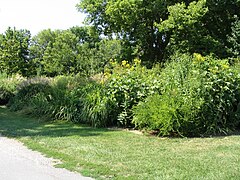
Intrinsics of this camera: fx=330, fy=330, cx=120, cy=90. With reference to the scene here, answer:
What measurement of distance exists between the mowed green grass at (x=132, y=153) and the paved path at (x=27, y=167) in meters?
0.22

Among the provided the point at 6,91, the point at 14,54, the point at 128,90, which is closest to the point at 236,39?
the point at 6,91

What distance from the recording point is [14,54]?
44781 millimetres

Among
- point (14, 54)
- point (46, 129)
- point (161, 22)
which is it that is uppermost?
point (14, 54)

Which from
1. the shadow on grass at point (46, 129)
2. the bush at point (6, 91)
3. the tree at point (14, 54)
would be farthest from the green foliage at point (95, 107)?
the tree at point (14, 54)

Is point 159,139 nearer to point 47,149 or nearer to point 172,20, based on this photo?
point 47,149

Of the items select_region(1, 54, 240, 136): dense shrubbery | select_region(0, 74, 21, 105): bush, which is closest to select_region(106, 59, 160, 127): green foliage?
select_region(1, 54, 240, 136): dense shrubbery

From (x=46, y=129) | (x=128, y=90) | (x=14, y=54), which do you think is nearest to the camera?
(x=46, y=129)

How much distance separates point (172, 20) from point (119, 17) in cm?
435

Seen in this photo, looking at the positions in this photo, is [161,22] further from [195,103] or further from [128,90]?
[195,103]

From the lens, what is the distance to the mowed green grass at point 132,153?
16.2 feet

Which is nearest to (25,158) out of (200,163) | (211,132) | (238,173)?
(200,163)

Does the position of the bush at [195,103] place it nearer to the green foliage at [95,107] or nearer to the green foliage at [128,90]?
the green foliage at [128,90]

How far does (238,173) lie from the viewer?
191 inches

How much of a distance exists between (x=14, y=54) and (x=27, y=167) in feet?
138
